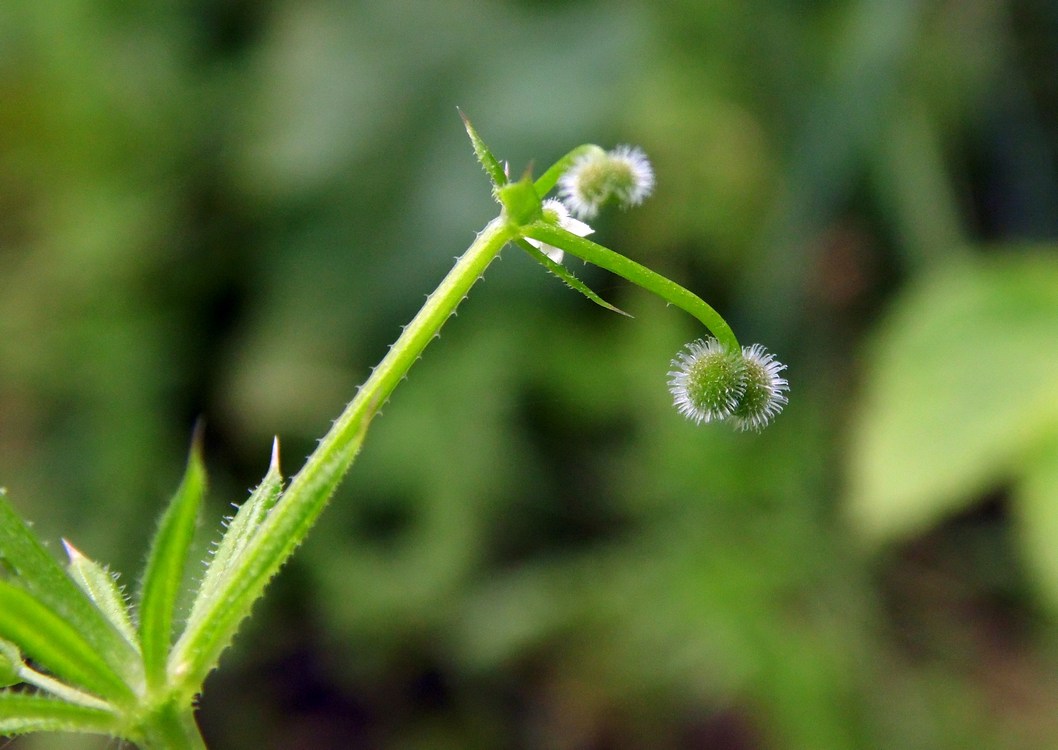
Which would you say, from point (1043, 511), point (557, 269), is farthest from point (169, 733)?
point (1043, 511)

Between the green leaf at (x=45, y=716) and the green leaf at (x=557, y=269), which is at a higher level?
the green leaf at (x=557, y=269)

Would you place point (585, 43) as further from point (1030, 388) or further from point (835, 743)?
point (835, 743)

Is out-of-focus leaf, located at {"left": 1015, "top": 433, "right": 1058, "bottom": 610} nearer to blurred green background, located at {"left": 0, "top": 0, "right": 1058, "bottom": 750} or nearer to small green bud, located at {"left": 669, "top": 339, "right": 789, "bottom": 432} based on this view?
blurred green background, located at {"left": 0, "top": 0, "right": 1058, "bottom": 750}

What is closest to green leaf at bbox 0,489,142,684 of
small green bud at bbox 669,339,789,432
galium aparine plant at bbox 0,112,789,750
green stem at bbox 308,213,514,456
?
galium aparine plant at bbox 0,112,789,750

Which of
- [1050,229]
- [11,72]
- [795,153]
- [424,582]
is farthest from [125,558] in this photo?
[1050,229]

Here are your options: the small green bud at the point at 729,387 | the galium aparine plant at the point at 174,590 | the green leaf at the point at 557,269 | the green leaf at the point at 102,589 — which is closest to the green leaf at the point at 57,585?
the galium aparine plant at the point at 174,590

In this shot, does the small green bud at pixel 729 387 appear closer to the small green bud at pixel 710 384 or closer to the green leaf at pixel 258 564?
the small green bud at pixel 710 384
